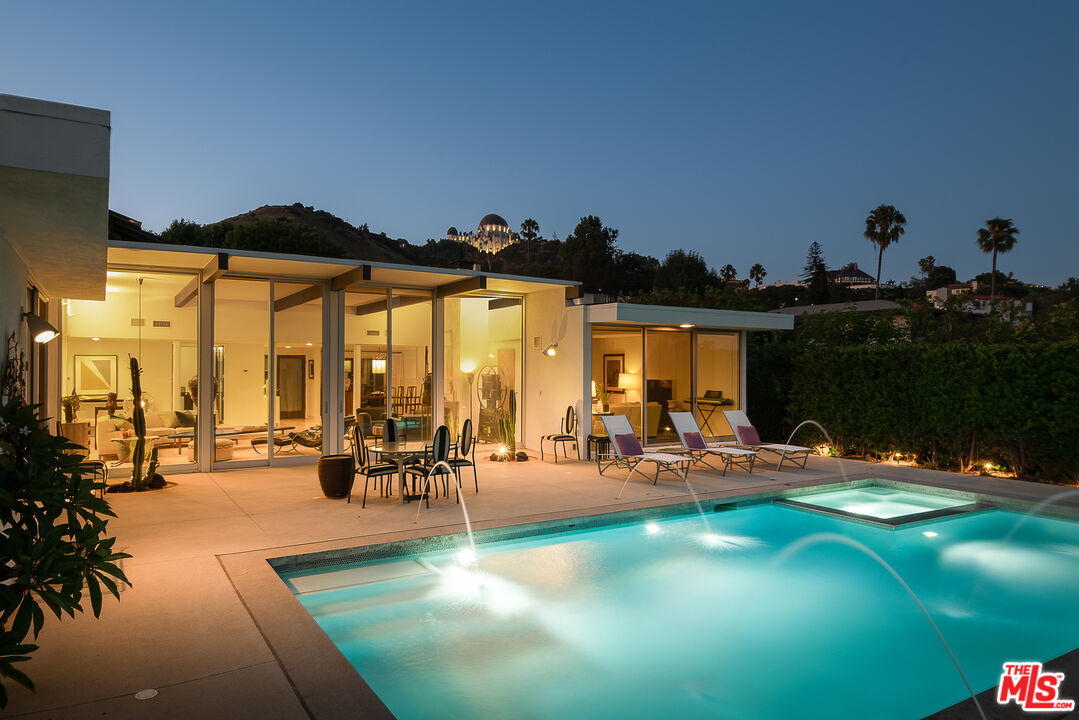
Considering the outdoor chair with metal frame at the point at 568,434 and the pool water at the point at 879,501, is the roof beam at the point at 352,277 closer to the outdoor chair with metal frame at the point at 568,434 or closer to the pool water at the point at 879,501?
the outdoor chair with metal frame at the point at 568,434

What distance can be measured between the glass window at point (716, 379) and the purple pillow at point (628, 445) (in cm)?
399

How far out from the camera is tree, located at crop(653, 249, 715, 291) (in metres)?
38.9

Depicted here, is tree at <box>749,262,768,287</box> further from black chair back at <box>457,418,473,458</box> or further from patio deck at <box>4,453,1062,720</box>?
black chair back at <box>457,418,473,458</box>

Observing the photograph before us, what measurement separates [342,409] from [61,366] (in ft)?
13.4

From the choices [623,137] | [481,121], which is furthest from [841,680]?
[481,121]

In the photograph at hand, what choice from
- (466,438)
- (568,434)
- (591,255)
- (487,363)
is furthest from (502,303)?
(591,255)

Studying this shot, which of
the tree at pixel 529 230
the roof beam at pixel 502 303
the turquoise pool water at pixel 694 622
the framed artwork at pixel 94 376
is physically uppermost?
the tree at pixel 529 230

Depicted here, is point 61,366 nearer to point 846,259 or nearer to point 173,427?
point 173,427

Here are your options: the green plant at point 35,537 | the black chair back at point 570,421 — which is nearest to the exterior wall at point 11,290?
the green plant at point 35,537

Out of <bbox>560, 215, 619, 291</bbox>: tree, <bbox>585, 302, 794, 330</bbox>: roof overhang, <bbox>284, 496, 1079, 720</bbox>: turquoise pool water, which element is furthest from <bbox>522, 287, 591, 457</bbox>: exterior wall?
<bbox>560, 215, 619, 291</bbox>: tree

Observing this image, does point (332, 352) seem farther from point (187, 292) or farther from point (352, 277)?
point (187, 292)

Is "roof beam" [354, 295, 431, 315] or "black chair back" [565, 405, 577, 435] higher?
"roof beam" [354, 295, 431, 315]

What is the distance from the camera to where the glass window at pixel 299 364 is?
10.6 m

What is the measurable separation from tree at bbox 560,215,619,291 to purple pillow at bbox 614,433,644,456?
33492 millimetres
